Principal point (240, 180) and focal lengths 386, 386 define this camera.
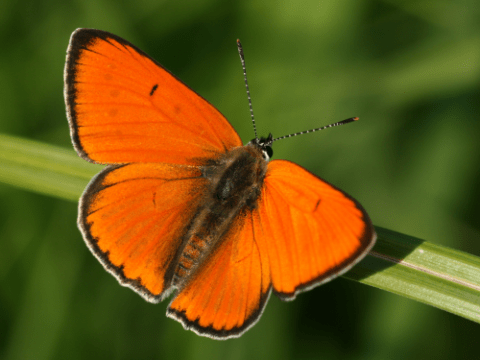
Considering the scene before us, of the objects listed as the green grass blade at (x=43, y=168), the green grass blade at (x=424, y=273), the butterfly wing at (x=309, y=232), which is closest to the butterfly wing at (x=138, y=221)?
the green grass blade at (x=43, y=168)

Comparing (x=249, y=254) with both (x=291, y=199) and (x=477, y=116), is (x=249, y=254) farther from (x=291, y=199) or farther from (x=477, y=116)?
(x=477, y=116)

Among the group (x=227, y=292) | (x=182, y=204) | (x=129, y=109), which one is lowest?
(x=227, y=292)

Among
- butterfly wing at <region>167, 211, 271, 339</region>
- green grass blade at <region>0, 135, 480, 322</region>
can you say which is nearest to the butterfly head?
butterfly wing at <region>167, 211, 271, 339</region>

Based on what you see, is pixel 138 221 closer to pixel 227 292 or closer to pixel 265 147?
pixel 227 292

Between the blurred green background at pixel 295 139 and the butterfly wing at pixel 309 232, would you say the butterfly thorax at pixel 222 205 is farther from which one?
the blurred green background at pixel 295 139

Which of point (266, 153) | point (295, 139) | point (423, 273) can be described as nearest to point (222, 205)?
point (266, 153)

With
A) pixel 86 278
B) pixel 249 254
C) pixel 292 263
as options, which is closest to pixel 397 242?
pixel 292 263

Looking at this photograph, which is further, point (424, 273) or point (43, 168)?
point (43, 168)
